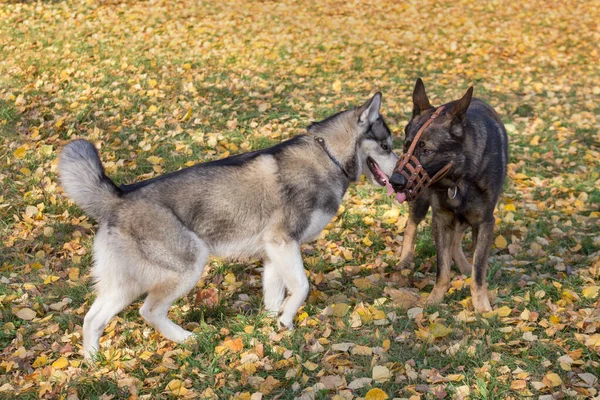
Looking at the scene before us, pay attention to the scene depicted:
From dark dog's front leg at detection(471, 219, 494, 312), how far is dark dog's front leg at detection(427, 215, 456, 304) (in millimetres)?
245

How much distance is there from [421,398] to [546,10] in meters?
15.3

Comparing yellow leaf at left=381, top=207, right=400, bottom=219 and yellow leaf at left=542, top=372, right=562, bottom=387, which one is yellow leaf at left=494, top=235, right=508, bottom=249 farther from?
yellow leaf at left=542, top=372, right=562, bottom=387

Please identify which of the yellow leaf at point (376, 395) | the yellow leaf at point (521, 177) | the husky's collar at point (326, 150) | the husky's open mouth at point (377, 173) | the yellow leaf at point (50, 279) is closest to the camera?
the yellow leaf at point (376, 395)

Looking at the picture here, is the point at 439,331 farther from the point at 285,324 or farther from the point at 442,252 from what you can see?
the point at 285,324

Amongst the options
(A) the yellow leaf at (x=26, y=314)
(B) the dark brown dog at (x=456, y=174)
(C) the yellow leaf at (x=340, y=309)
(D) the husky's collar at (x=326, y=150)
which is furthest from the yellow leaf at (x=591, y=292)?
(A) the yellow leaf at (x=26, y=314)

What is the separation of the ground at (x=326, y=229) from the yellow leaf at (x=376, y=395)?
0.01 metres

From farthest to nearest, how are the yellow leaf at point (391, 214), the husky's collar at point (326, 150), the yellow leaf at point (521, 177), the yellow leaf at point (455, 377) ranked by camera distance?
the yellow leaf at point (521, 177) → the yellow leaf at point (391, 214) → the husky's collar at point (326, 150) → the yellow leaf at point (455, 377)

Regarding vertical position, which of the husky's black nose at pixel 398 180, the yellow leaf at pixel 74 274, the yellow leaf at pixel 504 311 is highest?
the husky's black nose at pixel 398 180

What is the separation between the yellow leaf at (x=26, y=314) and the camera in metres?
5.13

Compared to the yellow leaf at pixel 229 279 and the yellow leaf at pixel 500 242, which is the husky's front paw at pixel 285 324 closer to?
the yellow leaf at pixel 229 279

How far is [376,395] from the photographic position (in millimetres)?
Answer: 3932

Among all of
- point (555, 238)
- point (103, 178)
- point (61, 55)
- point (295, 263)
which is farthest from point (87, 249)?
point (61, 55)

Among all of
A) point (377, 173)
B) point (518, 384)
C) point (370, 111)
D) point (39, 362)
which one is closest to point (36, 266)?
point (39, 362)

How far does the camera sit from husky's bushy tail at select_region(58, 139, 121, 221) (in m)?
4.44
